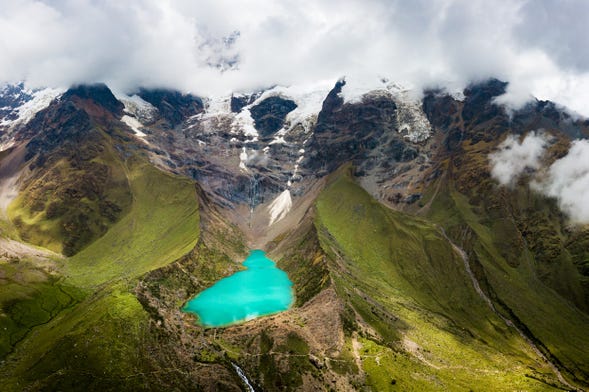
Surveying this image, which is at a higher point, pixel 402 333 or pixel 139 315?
pixel 139 315

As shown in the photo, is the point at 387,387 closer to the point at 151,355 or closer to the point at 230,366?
the point at 230,366

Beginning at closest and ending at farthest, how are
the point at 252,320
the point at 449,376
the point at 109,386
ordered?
the point at 109,386 → the point at 449,376 → the point at 252,320

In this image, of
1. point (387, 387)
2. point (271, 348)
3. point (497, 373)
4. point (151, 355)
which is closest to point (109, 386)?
point (151, 355)

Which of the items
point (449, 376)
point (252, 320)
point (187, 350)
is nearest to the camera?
point (187, 350)

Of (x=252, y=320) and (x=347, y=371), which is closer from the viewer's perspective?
(x=347, y=371)

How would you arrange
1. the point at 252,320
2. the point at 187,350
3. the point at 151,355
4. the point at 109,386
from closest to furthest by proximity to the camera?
the point at 109,386 < the point at 151,355 < the point at 187,350 < the point at 252,320

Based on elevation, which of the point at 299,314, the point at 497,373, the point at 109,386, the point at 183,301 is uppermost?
the point at 183,301

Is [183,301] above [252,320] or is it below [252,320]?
above

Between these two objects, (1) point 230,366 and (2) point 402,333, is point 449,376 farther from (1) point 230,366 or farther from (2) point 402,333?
(1) point 230,366

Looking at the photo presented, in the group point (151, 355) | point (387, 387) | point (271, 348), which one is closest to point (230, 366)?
point (271, 348)
